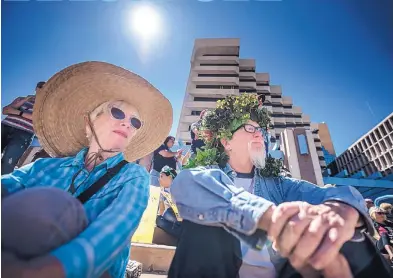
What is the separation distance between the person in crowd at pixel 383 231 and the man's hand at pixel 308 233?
18.4 feet

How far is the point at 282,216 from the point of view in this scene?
0.78 m

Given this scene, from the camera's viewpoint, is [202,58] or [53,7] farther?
[202,58]

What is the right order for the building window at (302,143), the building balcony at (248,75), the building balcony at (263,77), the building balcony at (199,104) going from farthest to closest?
the building balcony at (263,77), the building balcony at (248,75), the building balcony at (199,104), the building window at (302,143)

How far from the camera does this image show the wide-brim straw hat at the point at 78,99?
1855mm

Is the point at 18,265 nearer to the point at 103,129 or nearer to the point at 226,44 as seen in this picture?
the point at 103,129

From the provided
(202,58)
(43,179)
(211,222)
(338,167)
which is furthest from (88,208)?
(202,58)

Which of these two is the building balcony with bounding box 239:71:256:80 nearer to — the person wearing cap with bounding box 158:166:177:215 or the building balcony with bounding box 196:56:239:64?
the building balcony with bounding box 196:56:239:64

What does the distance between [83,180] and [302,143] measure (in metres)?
6.18

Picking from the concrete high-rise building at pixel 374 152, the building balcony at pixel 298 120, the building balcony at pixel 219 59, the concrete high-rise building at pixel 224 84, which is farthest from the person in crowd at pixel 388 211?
the building balcony at pixel 298 120

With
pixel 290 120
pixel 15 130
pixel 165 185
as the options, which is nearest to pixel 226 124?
pixel 165 185

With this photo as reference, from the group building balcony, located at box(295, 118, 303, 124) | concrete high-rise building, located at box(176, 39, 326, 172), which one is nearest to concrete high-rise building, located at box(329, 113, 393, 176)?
concrete high-rise building, located at box(176, 39, 326, 172)

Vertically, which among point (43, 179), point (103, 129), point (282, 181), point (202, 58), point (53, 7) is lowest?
point (43, 179)

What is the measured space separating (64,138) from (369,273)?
210 centimetres

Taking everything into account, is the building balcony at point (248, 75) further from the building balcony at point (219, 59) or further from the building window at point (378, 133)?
the building window at point (378, 133)
